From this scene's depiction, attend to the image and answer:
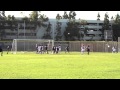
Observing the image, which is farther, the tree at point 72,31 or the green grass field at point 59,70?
the tree at point 72,31

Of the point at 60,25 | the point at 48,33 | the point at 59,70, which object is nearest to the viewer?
the point at 59,70

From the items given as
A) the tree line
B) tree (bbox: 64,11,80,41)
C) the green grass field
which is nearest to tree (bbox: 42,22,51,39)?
the tree line

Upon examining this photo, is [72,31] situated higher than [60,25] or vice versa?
[60,25]

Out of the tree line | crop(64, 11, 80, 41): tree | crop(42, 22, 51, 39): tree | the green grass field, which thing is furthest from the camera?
crop(42, 22, 51, 39): tree

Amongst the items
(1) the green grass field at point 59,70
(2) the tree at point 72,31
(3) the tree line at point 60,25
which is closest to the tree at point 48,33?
(3) the tree line at point 60,25

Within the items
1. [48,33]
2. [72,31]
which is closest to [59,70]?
[72,31]

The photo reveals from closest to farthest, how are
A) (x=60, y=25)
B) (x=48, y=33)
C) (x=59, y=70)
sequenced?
(x=59, y=70), (x=48, y=33), (x=60, y=25)

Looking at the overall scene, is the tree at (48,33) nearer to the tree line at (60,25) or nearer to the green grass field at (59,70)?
the tree line at (60,25)

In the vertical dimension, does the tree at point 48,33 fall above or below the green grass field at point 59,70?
above

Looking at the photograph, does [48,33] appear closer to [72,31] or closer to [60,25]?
[60,25]

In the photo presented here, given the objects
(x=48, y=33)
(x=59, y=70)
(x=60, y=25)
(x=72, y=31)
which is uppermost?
(x=60, y=25)

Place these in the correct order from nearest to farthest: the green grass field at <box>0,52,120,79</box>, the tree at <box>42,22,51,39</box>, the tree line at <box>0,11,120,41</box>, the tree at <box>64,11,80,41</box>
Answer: the green grass field at <box>0,52,120,79</box>
the tree line at <box>0,11,120,41</box>
the tree at <box>64,11,80,41</box>
the tree at <box>42,22,51,39</box>

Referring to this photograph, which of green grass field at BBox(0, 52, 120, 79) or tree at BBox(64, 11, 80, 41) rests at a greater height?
tree at BBox(64, 11, 80, 41)

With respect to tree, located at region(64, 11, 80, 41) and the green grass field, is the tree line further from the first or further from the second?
the green grass field
